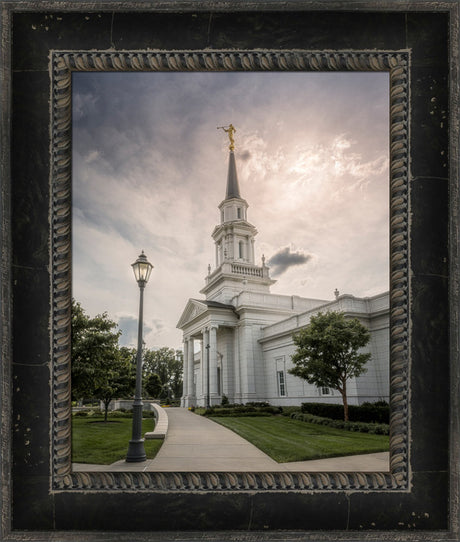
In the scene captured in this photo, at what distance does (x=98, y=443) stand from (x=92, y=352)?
123cm

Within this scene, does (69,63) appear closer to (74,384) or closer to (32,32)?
(32,32)

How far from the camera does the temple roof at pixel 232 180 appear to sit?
5.36 meters

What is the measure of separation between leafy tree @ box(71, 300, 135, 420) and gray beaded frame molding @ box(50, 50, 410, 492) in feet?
0.95

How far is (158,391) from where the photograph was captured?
803 cm

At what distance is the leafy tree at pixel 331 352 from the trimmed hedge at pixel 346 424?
309mm

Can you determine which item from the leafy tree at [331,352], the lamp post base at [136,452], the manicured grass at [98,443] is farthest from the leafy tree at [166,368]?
the leafy tree at [331,352]

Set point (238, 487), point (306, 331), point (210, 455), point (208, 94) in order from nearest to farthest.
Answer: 1. point (238, 487)
2. point (210, 455)
3. point (208, 94)
4. point (306, 331)

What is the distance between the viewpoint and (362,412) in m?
5.34

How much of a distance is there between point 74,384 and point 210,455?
2.13m

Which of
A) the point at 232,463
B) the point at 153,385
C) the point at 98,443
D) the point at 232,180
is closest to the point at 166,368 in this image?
the point at 153,385

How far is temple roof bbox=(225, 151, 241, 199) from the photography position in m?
5.36

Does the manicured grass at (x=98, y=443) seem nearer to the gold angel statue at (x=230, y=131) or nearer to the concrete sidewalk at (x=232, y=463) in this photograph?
the concrete sidewalk at (x=232, y=463)

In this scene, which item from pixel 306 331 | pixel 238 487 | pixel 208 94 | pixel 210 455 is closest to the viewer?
pixel 238 487

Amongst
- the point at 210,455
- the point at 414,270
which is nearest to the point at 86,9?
the point at 414,270
